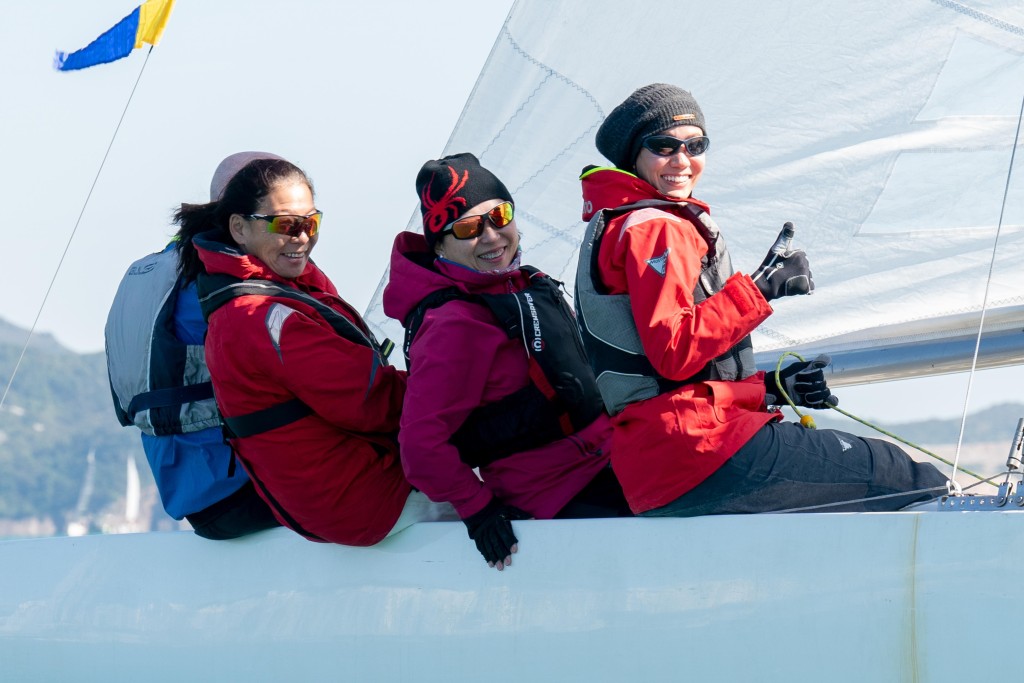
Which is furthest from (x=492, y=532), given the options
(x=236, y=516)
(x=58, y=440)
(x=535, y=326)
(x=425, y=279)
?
(x=58, y=440)

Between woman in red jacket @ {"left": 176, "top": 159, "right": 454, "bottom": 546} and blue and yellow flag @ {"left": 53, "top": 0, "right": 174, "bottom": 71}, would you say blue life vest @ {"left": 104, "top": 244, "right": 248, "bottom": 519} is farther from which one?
blue and yellow flag @ {"left": 53, "top": 0, "right": 174, "bottom": 71}

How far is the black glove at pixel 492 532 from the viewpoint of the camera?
2.36m

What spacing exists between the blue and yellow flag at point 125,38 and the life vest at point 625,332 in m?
1.99

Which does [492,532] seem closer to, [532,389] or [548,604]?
[548,604]

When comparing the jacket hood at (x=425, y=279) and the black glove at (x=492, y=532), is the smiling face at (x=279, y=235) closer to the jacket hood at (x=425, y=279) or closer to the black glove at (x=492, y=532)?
the jacket hood at (x=425, y=279)

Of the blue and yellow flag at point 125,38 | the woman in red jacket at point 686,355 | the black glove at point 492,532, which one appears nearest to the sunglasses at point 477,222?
the woman in red jacket at point 686,355

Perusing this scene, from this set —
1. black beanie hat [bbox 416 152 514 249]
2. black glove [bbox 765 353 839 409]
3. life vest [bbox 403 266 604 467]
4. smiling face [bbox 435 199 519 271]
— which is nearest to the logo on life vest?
life vest [bbox 403 266 604 467]

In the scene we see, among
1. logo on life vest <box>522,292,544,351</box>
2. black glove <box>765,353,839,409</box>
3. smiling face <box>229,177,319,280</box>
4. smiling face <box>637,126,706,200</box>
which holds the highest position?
smiling face <box>637,126,706,200</box>

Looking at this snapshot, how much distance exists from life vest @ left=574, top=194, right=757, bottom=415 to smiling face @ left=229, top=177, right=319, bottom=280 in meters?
0.66

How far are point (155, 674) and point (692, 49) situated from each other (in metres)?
1.91

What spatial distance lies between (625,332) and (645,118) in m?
0.40

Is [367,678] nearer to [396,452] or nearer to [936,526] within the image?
[396,452]

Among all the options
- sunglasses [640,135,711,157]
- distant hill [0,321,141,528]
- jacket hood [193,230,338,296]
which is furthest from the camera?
distant hill [0,321,141,528]

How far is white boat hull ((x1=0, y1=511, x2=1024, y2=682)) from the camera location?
2008 millimetres
